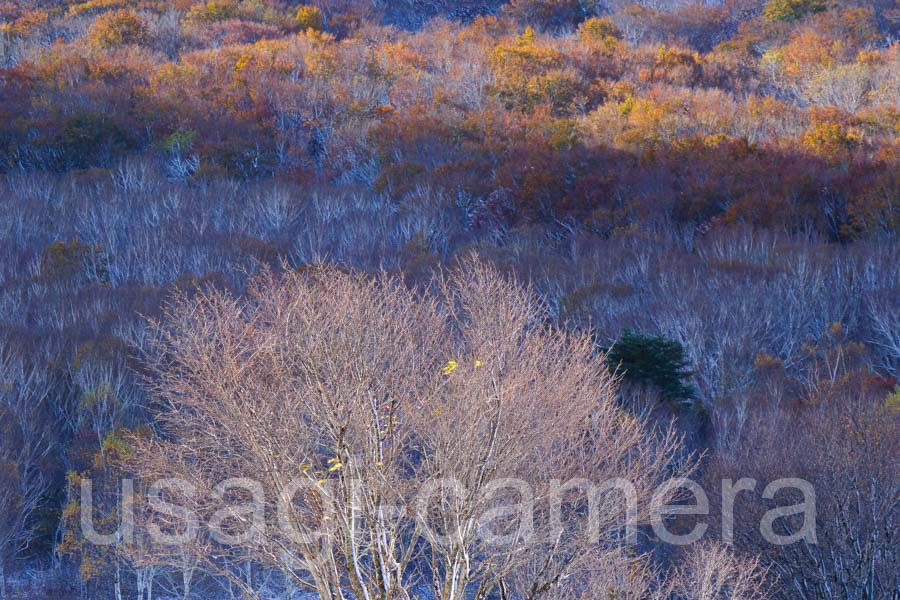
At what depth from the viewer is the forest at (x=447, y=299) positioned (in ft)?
48.6

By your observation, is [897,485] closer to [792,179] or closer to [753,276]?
[753,276]

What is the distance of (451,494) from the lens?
13914mm

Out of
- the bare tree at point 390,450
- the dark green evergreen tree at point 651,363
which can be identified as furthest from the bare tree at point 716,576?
the dark green evergreen tree at point 651,363

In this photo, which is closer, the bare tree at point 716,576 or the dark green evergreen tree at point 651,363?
the bare tree at point 716,576

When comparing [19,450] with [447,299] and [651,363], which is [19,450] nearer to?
[447,299]

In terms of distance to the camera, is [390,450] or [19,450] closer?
[390,450]

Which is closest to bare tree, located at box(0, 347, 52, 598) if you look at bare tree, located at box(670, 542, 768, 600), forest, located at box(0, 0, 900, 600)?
forest, located at box(0, 0, 900, 600)

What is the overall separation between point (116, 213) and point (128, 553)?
87.4ft

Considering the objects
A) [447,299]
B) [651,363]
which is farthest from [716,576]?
[651,363]

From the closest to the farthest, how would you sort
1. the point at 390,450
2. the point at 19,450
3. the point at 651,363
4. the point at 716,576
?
the point at 390,450 → the point at 716,576 → the point at 19,450 → the point at 651,363

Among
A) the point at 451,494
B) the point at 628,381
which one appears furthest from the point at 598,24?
the point at 451,494

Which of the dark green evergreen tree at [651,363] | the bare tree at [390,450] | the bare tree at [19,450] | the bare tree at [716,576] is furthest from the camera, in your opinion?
the dark green evergreen tree at [651,363]

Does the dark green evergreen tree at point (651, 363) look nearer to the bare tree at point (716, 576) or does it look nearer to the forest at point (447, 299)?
the forest at point (447, 299)

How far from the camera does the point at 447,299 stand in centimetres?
1900
